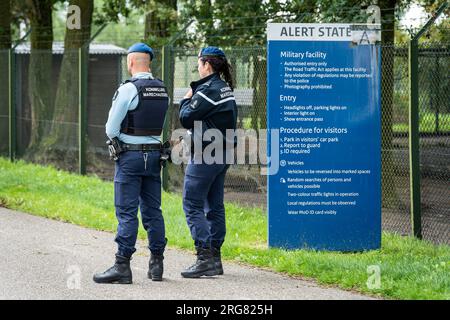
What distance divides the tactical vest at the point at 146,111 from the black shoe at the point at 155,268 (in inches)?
43.2

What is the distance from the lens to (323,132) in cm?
1024

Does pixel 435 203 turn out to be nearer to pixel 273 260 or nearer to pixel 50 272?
pixel 273 260

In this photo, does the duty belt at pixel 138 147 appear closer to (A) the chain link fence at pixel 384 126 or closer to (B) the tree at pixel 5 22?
(A) the chain link fence at pixel 384 126

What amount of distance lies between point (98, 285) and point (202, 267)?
1010mm

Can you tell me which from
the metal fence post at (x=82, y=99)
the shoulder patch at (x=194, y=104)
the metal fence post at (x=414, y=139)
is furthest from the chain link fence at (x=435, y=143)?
the metal fence post at (x=82, y=99)

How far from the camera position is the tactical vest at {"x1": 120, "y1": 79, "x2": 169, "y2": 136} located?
8508 millimetres

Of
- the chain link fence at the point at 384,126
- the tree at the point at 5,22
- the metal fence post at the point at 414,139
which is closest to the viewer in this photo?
the metal fence post at the point at 414,139

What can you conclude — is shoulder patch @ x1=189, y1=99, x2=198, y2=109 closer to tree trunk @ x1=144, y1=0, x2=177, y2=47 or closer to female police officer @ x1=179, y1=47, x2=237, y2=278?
female police officer @ x1=179, y1=47, x2=237, y2=278

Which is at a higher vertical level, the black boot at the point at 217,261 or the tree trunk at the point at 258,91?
the tree trunk at the point at 258,91

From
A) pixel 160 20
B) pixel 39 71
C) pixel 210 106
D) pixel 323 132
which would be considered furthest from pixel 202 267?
pixel 39 71

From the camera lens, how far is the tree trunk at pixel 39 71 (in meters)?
20.1

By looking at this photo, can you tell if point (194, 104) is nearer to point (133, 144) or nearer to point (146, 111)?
point (146, 111)

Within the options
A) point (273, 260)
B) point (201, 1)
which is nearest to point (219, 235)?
point (273, 260)
